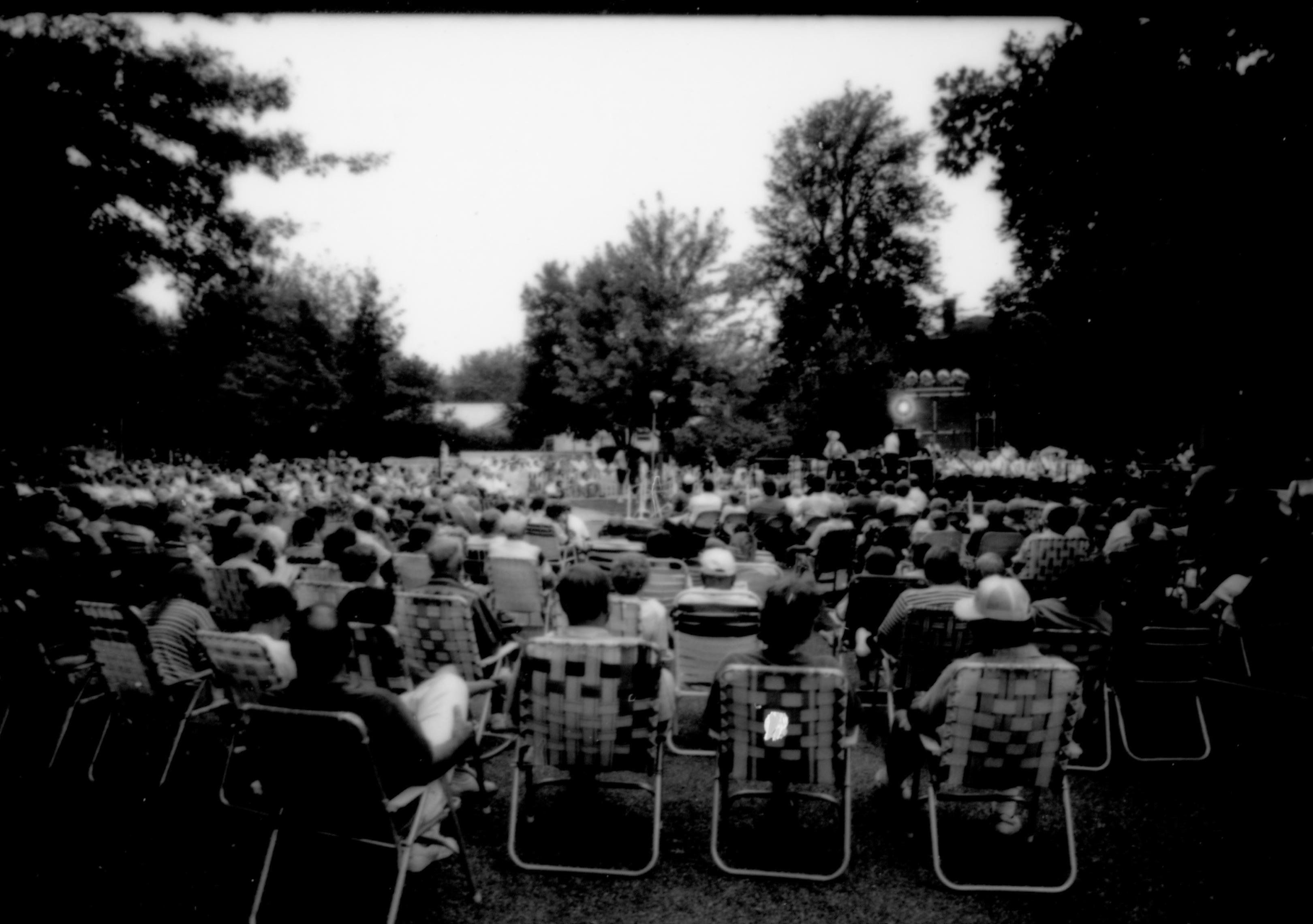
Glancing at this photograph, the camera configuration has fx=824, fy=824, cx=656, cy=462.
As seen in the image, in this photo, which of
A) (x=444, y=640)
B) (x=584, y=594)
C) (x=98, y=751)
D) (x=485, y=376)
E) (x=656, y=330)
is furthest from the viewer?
(x=485, y=376)

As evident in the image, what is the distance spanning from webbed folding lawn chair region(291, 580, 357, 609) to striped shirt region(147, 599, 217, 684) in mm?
724

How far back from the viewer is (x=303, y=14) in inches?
90.2

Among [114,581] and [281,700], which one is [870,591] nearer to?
[281,700]

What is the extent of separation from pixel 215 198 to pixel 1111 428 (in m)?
13.9

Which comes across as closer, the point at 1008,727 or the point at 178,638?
the point at 1008,727

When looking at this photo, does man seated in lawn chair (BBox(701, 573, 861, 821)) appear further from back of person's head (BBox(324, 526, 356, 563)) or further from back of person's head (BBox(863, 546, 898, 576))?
back of person's head (BBox(324, 526, 356, 563))

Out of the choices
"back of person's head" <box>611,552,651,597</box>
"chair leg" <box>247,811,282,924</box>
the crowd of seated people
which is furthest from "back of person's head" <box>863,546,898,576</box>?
"chair leg" <box>247,811,282,924</box>

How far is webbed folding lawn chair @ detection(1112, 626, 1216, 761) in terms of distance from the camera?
4.20 m

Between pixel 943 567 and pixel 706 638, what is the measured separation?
4.19ft

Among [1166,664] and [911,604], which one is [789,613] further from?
[1166,664]

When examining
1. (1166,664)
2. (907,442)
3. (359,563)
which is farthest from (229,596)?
(907,442)

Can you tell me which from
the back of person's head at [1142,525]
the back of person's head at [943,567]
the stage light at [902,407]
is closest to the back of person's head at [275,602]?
the back of person's head at [943,567]

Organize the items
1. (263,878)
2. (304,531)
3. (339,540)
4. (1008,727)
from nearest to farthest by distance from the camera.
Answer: (263,878)
(1008,727)
(339,540)
(304,531)

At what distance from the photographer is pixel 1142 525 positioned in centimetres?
596
